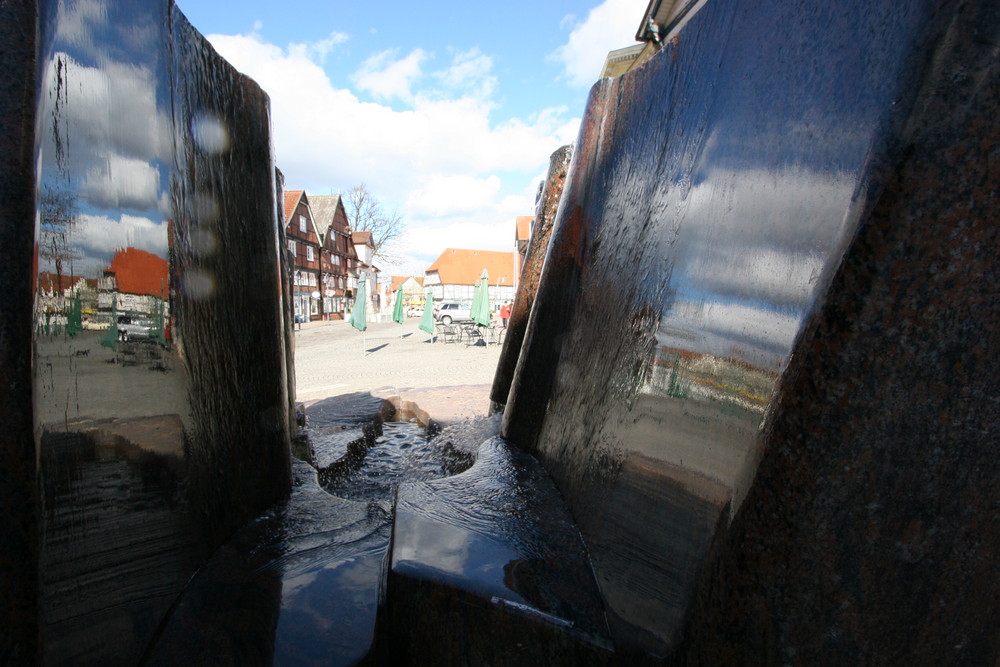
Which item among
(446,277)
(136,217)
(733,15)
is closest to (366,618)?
(136,217)

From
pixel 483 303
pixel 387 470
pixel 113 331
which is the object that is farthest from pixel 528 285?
pixel 483 303

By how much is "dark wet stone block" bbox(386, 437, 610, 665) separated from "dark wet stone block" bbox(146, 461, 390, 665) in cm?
13

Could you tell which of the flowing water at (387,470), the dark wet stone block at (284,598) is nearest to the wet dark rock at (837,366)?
the dark wet stone block at (284,598)

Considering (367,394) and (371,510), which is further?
A: (367,394)

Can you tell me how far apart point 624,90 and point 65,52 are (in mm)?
1841

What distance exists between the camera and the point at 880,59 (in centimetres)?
68

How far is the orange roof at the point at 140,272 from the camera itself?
3.64ft

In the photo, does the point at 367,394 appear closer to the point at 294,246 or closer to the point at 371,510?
the point at 371,510

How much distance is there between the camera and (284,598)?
129cm

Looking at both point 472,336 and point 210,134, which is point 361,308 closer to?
point 472,336

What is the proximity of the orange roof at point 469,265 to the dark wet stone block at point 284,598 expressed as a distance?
75.8 metres

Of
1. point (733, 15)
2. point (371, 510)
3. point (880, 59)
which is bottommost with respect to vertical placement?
point (371, 510)

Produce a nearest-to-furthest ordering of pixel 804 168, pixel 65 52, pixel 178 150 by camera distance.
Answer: pixel 804 168 → pixel 65 52 → pixel 178 150

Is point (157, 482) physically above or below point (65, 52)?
below
